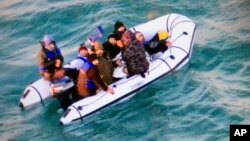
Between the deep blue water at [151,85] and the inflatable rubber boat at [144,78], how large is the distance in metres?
0.25

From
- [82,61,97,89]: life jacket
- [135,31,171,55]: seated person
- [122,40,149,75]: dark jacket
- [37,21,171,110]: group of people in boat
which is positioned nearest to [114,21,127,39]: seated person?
[37,21,171,110]: group of people in boat

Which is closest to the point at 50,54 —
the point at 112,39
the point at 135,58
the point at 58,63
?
the point at 58,63

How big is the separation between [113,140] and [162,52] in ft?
8.84

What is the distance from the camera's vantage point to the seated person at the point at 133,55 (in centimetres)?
905

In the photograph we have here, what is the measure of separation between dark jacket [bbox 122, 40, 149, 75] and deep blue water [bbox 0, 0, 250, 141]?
2.03 feet

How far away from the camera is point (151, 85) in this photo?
9.86 m

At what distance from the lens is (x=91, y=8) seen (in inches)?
548

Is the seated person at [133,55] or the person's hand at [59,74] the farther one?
the person's hand at [59,74]

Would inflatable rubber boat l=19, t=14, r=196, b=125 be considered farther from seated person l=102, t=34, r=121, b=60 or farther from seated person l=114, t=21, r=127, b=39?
seated person l=114, t=21, r=127, b=39

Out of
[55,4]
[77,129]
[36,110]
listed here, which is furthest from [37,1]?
[77,129]

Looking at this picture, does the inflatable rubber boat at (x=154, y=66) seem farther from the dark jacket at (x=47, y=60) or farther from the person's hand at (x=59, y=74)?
the dark jacket at (x=47, y=60)

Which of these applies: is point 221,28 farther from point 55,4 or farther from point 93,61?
point 55,4

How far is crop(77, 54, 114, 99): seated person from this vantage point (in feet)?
28.6

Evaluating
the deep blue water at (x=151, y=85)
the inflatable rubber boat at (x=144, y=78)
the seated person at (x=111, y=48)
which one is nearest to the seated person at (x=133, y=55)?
the inflatable rubber boat at (x=144, y=78)
